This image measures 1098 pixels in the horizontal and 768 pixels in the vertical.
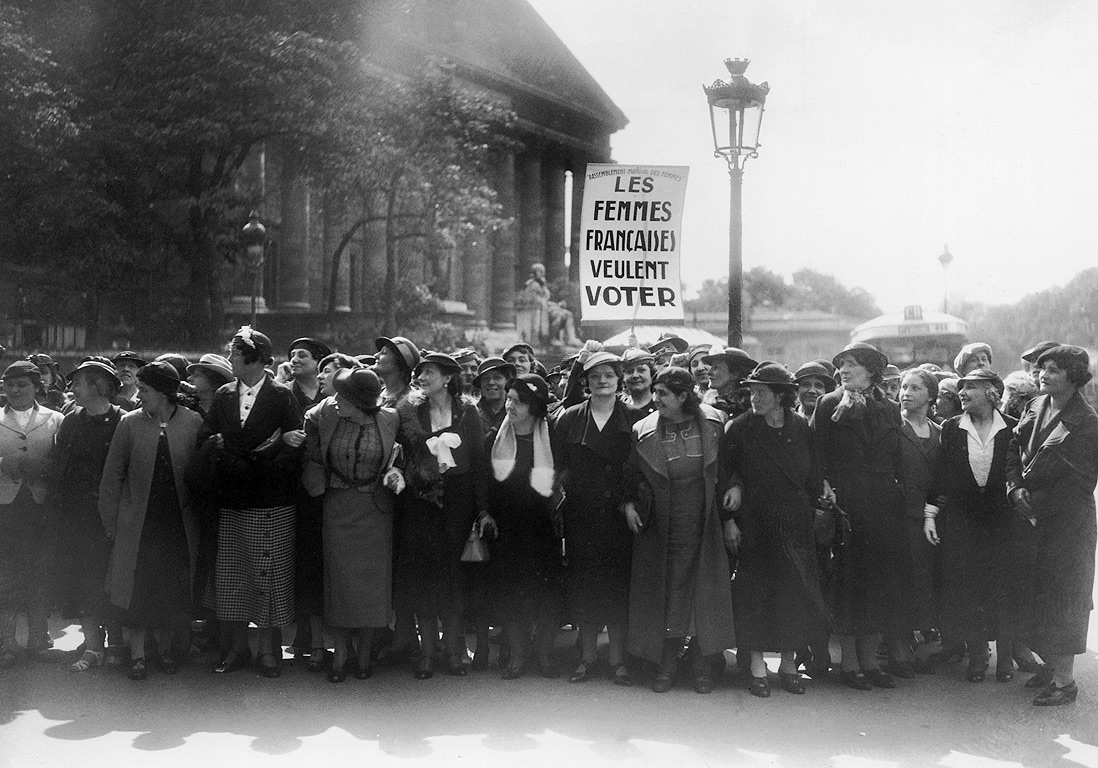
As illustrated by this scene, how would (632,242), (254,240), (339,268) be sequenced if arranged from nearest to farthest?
(632,242), (254,240), (339,268)

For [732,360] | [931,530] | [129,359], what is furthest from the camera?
[129,359]

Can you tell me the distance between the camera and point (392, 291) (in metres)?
29.4

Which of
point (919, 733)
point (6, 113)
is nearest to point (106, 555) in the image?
point (919, 733)

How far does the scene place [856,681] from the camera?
6.76 meters

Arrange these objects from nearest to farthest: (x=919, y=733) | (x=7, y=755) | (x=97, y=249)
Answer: (x=7, y=755) < (x=919, y=733) < (x=97, y=249)

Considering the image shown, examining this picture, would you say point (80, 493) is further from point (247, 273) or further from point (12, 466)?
point (247, 273)

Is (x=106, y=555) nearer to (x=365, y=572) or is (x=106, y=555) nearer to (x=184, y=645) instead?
(x=184, y=645)

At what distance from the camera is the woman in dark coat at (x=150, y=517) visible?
6918mm

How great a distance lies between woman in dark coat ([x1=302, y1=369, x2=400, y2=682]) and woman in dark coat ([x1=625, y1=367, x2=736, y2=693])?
1557mm

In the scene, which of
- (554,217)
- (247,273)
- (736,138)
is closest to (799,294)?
A: (554,217)

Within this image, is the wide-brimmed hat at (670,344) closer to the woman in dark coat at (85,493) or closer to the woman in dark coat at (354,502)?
the woman in dark coat at (354,502)

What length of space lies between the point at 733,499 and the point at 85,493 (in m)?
4.23

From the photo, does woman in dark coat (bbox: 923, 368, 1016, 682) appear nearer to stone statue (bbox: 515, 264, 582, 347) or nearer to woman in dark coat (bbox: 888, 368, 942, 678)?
woman in dark coat (bbox: 888, 368, 942, 678)

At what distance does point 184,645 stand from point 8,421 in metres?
1.97
